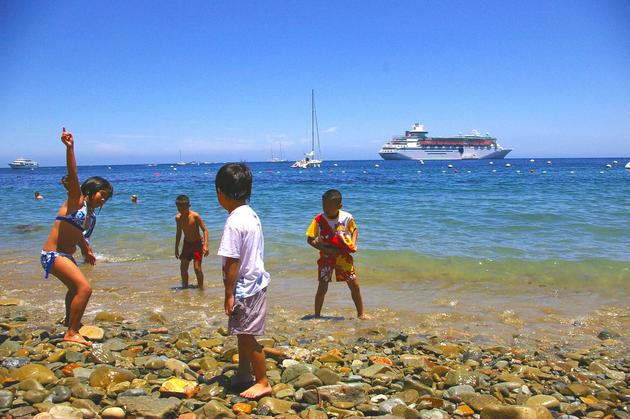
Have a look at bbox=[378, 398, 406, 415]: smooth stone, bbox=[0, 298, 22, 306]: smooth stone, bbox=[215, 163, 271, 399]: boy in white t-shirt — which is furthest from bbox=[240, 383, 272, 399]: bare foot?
bbox=[0, 298, 22, 306]: smooth stone

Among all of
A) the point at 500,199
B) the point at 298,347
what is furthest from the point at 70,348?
the point at 500,199

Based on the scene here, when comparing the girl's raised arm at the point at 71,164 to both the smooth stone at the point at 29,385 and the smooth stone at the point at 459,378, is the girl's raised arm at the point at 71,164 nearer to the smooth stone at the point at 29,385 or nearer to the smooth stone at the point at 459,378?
the smooth stone at the point at 29,385

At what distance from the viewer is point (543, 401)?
10.5ft

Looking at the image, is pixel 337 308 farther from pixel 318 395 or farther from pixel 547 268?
pixel 547 268

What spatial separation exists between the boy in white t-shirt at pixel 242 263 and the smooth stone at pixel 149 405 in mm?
469

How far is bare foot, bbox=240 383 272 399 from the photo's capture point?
3.12m

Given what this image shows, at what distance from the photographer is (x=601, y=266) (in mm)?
8414

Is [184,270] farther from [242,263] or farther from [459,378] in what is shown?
[459,378]

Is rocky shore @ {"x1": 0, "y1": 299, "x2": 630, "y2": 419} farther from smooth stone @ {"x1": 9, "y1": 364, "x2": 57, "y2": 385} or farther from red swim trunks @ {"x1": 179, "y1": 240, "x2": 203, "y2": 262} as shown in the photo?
red swim trunks @ {"x1": 179, "y1": 240, "x2": 203, "y2": 262}

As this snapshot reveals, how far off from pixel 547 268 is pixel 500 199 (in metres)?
12.7

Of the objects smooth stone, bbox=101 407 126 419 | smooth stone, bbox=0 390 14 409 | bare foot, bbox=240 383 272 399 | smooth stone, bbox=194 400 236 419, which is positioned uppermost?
smooth stone, bbox=0 390 14 409

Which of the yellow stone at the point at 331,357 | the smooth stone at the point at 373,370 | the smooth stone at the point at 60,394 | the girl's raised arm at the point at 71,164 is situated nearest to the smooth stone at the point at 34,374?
the smooth stone at the point at 60,394

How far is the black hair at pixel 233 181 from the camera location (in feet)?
10.1

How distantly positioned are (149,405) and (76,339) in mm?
1640
